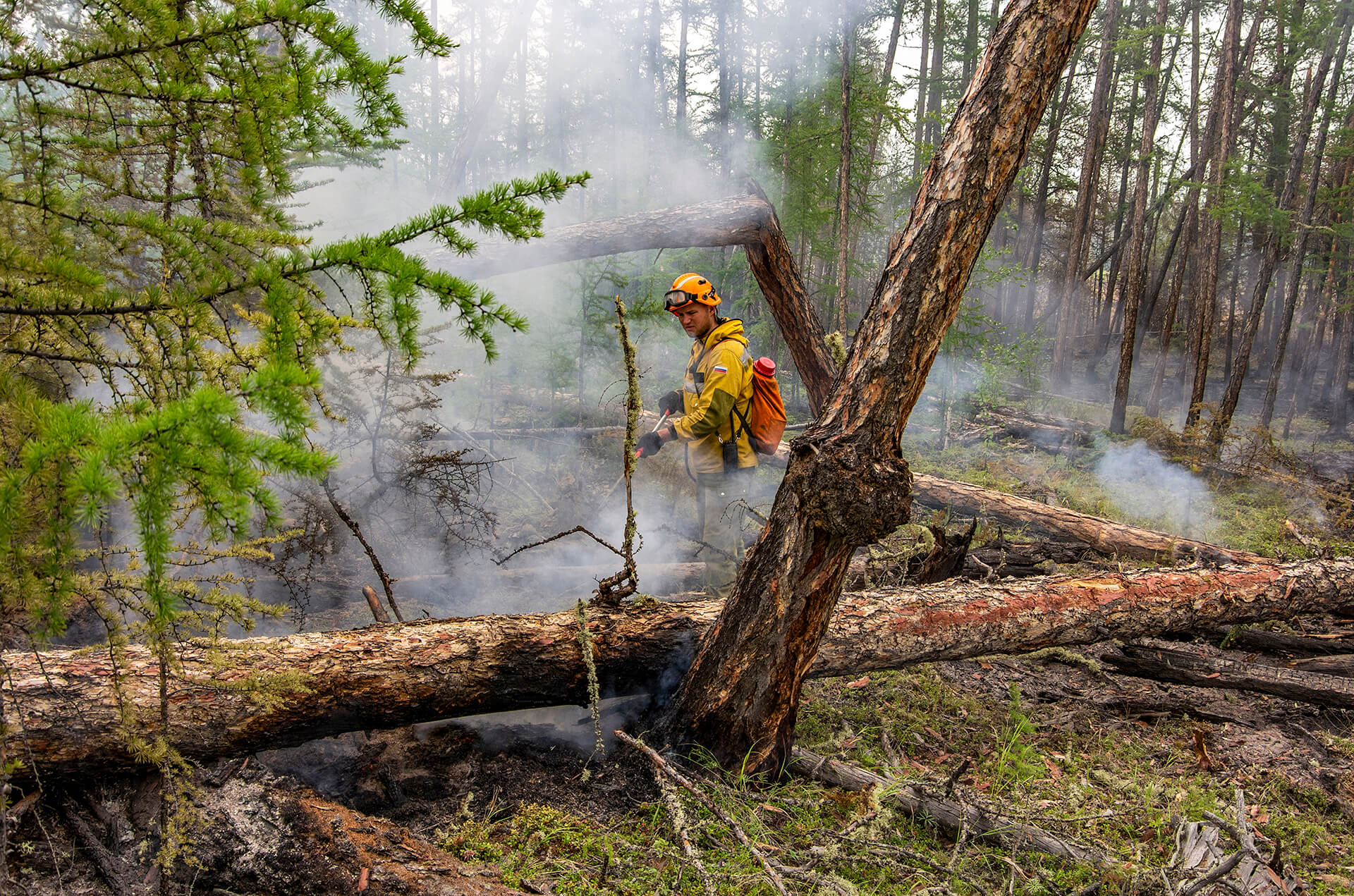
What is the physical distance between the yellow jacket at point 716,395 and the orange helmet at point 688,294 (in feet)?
0.80

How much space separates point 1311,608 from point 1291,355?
77.8 feet

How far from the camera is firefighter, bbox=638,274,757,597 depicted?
526cm

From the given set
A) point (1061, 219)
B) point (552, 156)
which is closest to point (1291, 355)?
point (1061, 219)

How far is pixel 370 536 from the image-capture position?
660 cm

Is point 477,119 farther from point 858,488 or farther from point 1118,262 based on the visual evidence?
point 1118,262

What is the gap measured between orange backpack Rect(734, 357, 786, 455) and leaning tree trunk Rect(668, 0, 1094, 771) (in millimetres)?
2601

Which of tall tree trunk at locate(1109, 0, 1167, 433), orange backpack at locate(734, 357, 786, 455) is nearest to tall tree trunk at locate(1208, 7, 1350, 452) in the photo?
tall tree trunk at locate(1109, 0, 1167, 433)

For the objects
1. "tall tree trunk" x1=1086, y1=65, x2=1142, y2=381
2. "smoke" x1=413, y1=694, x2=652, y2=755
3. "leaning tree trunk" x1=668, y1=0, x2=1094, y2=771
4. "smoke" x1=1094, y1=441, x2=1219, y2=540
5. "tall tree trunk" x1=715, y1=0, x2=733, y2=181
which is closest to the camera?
"leaning tree trunk" x1=668, y1=0, x2=1094, y2=771

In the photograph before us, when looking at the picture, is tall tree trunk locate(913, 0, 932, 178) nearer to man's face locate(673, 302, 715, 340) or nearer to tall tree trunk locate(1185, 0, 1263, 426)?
tall tree trunk locate(1185, 0, 1263, 426)

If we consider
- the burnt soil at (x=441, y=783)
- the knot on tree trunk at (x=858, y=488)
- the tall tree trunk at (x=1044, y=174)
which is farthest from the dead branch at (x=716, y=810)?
the tall tree trunk at (x=1044, y=174)

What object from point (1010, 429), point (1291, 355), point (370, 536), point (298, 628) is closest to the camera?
point (298, 628)

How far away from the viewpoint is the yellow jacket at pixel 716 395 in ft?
17.1

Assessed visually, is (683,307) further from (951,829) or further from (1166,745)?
(1166,745)

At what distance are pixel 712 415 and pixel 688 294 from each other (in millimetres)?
960
